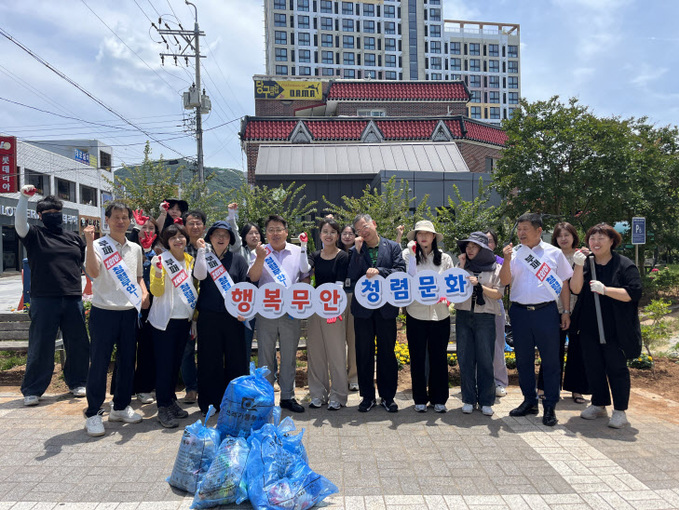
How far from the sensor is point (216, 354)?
464 centimetres

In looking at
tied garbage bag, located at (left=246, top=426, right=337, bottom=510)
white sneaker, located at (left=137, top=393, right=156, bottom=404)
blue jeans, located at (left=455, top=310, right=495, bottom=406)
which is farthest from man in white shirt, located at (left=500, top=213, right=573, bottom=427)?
white sneaker, located at (left=137, top=393, right=156, bottom=404)

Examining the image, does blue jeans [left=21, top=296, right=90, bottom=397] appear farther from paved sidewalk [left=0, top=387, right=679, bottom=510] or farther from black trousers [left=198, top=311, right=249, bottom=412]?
black trousers [left=198, top=311, right=249, bottom=412]

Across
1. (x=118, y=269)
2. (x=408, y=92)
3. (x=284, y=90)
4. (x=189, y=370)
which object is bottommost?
(x=189, y=370)

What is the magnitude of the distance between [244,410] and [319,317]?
1.68m

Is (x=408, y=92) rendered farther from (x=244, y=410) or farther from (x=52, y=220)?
(x=244, y=410)

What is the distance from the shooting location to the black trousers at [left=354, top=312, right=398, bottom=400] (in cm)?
490

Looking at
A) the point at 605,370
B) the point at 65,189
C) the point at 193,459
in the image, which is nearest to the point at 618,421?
the point at 605,370

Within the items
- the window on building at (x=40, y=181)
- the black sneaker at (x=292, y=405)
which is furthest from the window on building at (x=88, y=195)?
the black sneaker at (x=292, y=405)

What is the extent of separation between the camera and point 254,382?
12.1ft

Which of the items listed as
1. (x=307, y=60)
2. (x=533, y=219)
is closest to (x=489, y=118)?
(x=307, y=60)

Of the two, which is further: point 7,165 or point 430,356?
point 7,165

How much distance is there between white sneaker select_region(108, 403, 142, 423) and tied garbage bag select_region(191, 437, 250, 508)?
180 centimetres

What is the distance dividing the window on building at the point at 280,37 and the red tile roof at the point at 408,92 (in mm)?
47382

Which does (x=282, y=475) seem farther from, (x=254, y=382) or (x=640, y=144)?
(x=640, y=144)
